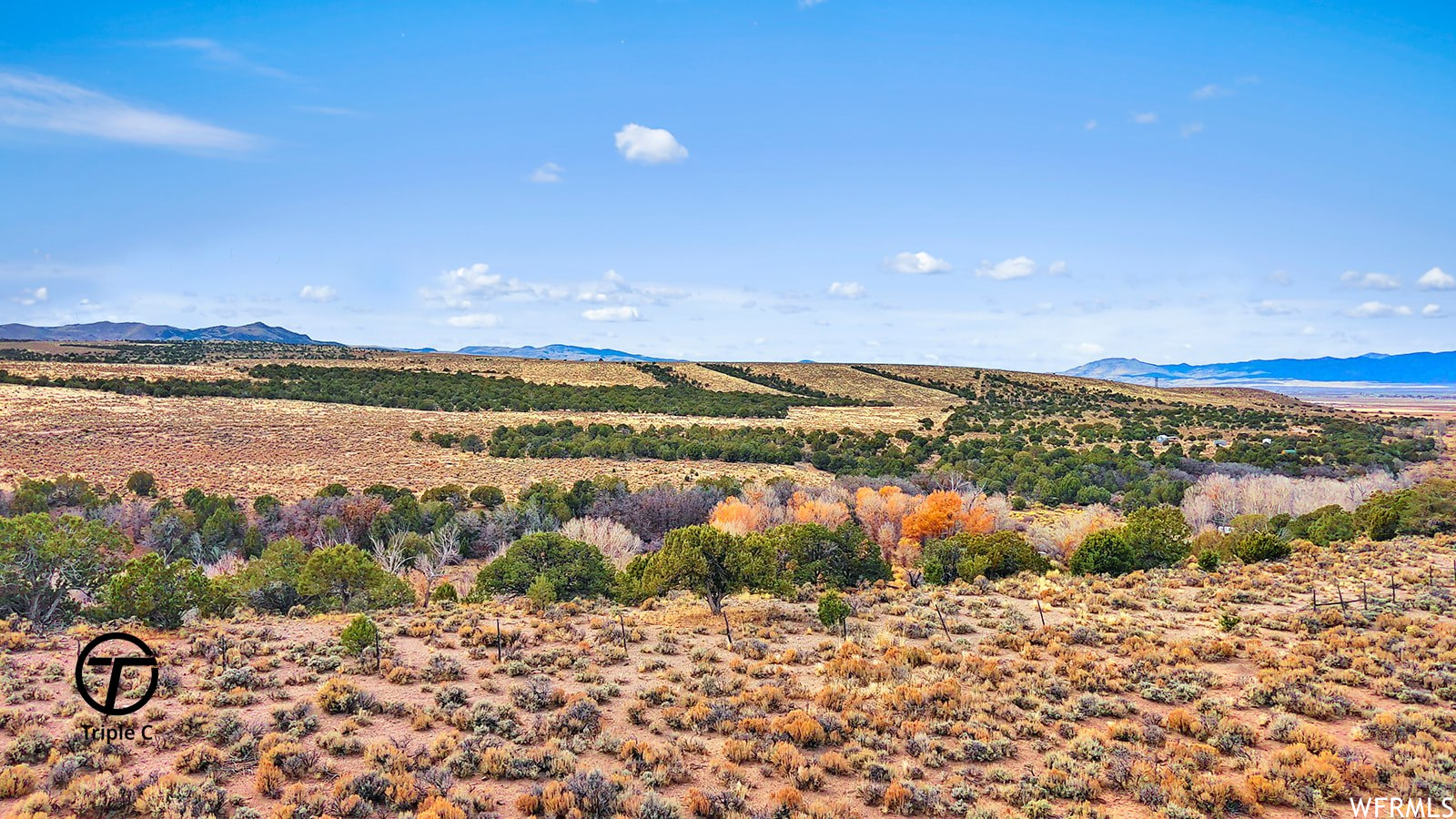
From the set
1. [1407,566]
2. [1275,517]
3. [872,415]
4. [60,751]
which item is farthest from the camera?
[872,415]

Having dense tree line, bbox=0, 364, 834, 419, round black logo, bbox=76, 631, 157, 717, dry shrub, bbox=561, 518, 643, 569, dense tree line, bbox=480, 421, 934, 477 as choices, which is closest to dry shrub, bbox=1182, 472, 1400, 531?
dense tree line, bbox=480, 421, 934, 477

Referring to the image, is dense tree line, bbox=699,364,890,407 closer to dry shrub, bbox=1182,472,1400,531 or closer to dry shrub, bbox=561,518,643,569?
dry shrub, bbox=1182,472,1400,531

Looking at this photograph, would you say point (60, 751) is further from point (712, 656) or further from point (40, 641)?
point (712, 656)

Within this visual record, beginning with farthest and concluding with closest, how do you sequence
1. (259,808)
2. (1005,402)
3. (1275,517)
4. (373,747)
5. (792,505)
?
1. (1005,402)
2. (792,505)
3. (1275,517)
4. (373,747)
5. (259,808)

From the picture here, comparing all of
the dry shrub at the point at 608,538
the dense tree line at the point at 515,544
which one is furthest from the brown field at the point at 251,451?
the dry shrub at the point at 608,538

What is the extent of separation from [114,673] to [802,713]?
492 inches

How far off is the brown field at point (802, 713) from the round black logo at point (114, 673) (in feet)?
1.13

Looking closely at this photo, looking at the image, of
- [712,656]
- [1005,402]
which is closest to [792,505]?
[712,656]

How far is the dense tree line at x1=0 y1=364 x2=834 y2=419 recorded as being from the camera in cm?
6712

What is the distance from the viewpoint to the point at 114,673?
1334cm

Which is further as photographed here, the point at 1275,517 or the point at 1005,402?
the point at 1005,402

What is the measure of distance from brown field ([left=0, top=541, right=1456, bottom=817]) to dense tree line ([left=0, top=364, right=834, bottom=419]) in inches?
2058

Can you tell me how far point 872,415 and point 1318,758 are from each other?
66.3 m

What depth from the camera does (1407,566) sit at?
24.5 meters
